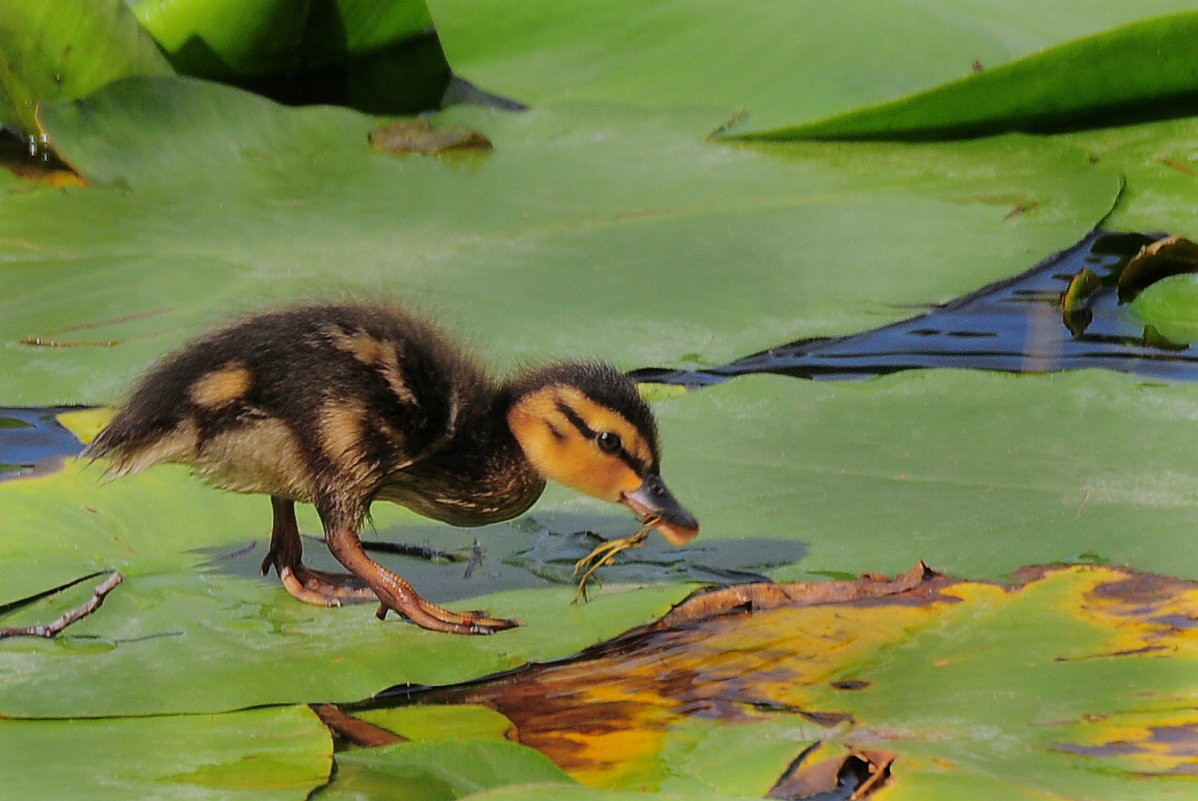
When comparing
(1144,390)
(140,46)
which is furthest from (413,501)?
(140,46)

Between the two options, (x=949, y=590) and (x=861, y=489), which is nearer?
(x=949, y=590)

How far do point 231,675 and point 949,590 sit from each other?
1005mm

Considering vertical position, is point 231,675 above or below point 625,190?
below

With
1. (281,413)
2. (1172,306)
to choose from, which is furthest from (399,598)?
(1172,306)

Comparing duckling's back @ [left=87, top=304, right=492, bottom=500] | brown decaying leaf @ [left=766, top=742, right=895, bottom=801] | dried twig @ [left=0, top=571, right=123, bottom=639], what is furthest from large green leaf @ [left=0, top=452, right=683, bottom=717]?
brown decaying leaf @ [left=766, top=742, right=895, bottom=801]

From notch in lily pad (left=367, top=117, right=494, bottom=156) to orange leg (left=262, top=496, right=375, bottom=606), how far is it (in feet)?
5.98

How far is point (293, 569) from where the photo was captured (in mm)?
2334

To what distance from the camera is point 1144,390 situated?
2.74 metres

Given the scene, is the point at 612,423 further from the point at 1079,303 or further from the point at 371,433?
the point at 1079,303

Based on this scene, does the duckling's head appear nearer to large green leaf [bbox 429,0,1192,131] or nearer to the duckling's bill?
the duckling's bill

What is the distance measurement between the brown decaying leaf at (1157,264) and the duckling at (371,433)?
141cm

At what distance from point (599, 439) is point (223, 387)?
0.57m

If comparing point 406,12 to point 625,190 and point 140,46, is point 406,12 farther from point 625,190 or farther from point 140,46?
point 625,190

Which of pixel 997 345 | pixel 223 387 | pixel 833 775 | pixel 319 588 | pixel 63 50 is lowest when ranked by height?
pixel 319 588
